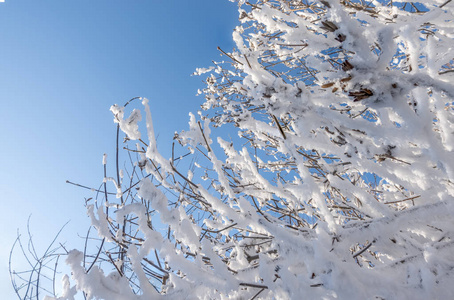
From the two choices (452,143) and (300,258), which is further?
(300,258)

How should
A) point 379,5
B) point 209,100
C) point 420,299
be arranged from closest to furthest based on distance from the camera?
point 420,299 < point 379,5 < point 209,100

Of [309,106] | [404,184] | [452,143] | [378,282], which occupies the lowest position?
[378,282]

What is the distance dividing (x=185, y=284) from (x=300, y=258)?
0.59 m

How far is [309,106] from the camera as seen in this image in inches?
47.7

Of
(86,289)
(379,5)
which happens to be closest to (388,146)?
(86,289)

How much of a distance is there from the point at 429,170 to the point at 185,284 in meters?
1.30

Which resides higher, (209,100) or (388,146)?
(209,100)

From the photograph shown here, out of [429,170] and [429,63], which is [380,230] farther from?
[429,63]

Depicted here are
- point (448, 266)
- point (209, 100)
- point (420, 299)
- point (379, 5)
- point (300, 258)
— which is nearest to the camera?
point (420, 299)

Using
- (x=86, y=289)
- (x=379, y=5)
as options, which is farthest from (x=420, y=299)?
(x=379, y=5)

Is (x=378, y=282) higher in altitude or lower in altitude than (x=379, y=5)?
lower

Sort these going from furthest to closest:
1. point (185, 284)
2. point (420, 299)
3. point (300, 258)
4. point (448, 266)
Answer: point (185, 284), point (300, 258), point (448, 266), point (420, 299)

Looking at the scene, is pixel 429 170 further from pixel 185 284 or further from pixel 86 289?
pixel 86 289

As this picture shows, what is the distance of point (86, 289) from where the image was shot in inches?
51.4
